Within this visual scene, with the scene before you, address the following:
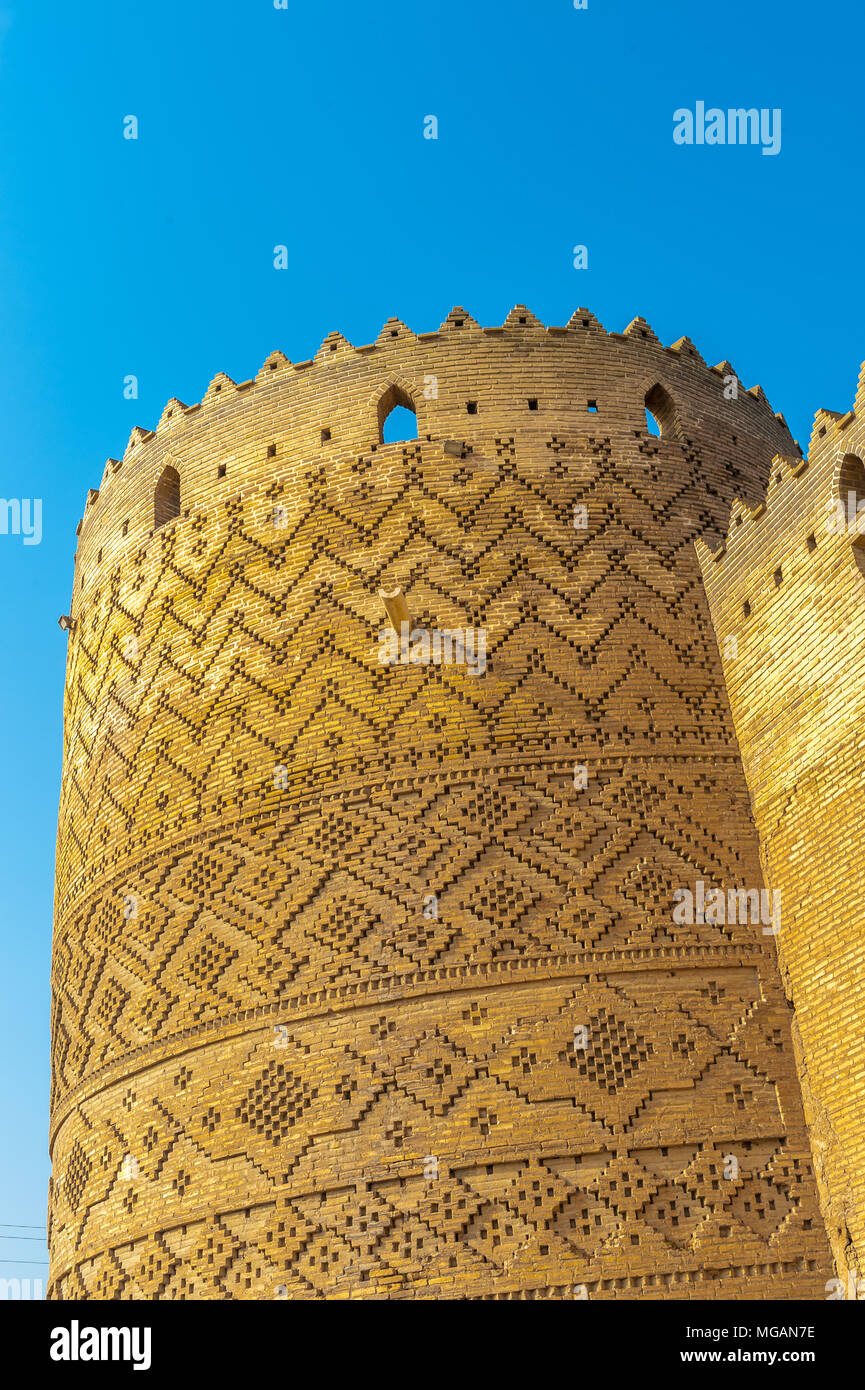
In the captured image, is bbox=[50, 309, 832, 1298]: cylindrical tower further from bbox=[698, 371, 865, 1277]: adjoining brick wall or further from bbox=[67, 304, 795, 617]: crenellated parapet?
bbox=[698, 371, 865, 1277]: adjoining brick wall

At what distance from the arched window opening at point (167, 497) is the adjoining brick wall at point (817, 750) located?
146 inches

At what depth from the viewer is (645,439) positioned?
29.2ft

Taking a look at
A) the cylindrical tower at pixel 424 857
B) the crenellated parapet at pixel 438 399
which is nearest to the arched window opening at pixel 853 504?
the cylindrical tower at pixel 424 857

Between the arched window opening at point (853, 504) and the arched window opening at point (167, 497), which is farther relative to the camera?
the arched window opening at point (167, 497)

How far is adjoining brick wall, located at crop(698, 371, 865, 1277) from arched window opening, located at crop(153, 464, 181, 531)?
3712 millimetres

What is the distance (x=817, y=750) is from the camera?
7.09 meters

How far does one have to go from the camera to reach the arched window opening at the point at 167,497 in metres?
9.41

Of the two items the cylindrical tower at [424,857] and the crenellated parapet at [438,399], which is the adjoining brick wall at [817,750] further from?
the crenellated parapet at [438,399]

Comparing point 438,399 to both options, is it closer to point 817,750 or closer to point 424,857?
point 424,857

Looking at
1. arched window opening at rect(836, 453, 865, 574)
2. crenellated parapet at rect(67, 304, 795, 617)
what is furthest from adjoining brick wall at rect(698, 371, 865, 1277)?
crenellated parapet at rect(67, 304, 795, 617)
